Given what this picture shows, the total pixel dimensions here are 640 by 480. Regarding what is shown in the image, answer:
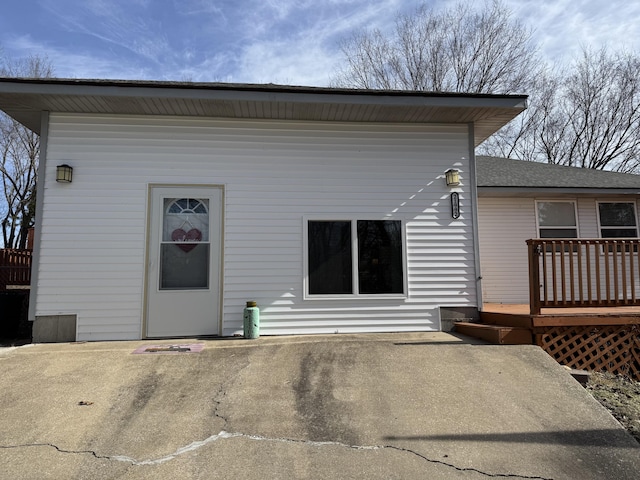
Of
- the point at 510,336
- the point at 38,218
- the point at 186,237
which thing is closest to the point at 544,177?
the point at 510,336

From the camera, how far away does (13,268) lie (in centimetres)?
939

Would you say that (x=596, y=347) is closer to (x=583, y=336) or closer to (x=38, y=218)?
(x=583, y=336)

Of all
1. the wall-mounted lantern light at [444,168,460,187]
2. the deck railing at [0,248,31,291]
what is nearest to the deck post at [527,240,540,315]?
the wall-mounted lantern light at [444,168,460,187]

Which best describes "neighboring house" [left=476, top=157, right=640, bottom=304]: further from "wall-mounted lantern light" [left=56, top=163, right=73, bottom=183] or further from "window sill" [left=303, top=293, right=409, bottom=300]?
"wall-mounted lantern light" [left=56, top=163, right=73, bottom=183]

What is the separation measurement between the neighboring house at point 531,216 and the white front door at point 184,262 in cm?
567

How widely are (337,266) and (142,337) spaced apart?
10.3 feet

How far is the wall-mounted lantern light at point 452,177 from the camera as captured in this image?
6.45m

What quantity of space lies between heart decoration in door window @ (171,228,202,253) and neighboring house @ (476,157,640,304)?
585 centimetres

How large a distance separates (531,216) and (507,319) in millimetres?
4129

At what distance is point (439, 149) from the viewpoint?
6609 mm

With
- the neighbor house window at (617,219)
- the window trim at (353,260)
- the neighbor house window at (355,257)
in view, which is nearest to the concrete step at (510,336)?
the window trim at (353,260)

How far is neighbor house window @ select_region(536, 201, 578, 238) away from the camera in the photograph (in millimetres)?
8875

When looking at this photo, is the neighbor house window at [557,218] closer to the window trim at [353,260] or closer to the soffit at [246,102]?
the soffit at [246,102]

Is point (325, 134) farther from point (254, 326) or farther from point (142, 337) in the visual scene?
point (142, 337)
